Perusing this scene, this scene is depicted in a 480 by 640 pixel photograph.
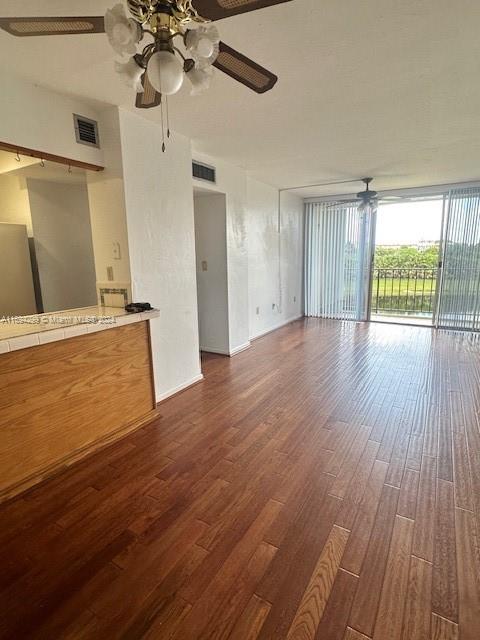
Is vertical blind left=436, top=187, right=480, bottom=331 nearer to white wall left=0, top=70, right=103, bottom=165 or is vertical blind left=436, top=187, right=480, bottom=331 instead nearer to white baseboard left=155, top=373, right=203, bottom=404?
white baseboard left=155, top=373, right=203, bottom=404

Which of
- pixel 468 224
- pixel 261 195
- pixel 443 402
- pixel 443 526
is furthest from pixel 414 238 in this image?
pixel 443 526

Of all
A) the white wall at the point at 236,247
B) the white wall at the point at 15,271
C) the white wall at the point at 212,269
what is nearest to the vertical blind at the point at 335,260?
the white wall at the point at 236,247

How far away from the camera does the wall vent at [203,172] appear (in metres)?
3.49

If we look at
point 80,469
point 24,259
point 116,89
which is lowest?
point 80,469

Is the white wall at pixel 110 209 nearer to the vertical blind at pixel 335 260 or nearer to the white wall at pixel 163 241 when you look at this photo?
the white wall at pixel 163 241

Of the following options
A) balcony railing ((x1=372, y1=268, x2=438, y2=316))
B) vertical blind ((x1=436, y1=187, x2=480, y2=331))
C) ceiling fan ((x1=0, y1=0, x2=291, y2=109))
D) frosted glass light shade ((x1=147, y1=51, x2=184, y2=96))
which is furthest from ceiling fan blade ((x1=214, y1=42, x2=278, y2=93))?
balcony railing ((x1=372, y1=268, x2=438, y2=316))

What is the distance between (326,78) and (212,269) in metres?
2.50

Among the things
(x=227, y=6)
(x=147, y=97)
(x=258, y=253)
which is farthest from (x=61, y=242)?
(x=227, y=6)

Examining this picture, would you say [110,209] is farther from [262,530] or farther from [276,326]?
[276,326]

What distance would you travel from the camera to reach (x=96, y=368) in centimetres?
224

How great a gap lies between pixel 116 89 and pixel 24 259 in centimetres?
214

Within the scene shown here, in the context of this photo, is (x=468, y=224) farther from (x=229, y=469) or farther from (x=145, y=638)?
(x=145, y=638)

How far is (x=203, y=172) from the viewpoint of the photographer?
142 inches

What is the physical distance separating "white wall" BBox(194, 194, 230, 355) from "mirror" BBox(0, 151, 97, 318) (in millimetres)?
1347
